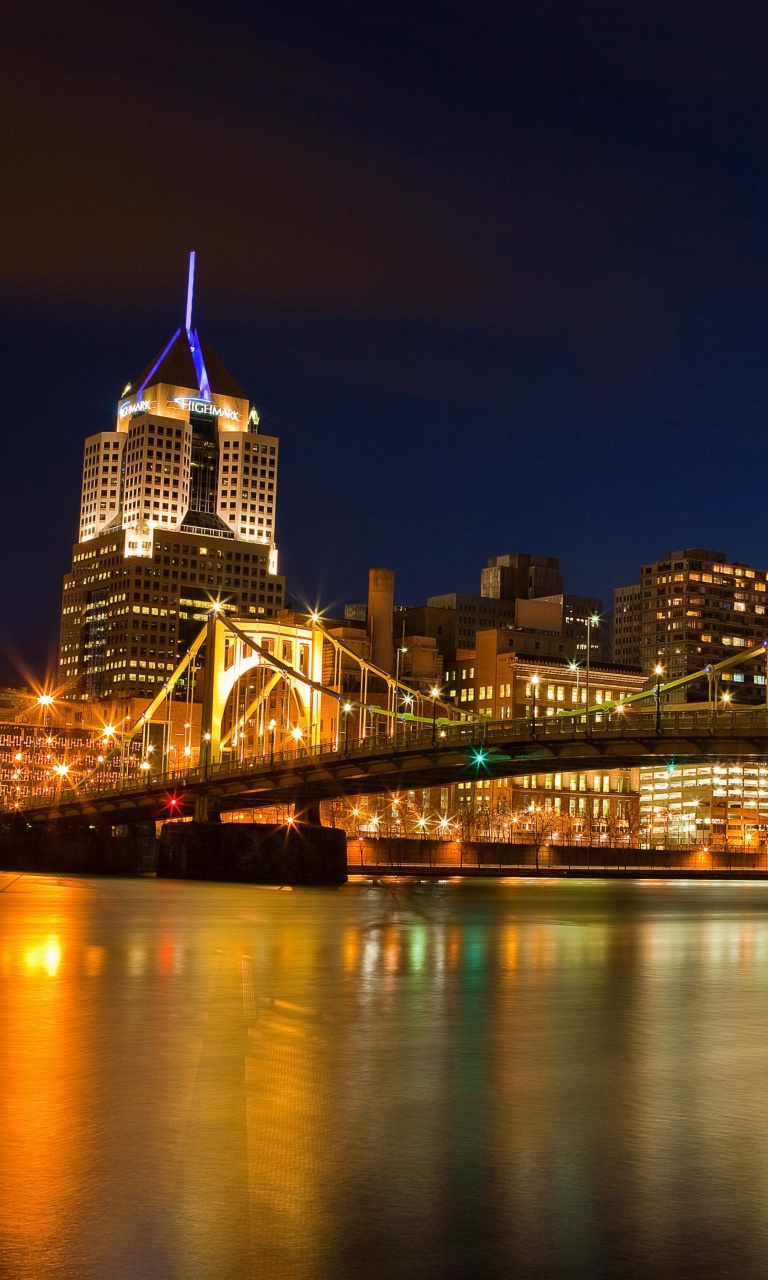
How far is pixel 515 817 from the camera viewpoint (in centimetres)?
15888

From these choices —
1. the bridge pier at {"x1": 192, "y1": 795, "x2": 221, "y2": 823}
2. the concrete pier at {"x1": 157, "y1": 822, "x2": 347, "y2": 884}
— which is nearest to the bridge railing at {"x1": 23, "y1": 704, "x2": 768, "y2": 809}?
the bridge pier at {"x1": 192, "y1": 795, "x2": 221, "y2": 823}

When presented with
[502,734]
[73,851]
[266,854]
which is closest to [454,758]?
[502,734]

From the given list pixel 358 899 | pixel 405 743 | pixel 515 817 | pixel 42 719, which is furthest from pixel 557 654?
pixel 358 899

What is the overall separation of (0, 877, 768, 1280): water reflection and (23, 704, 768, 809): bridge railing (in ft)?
132

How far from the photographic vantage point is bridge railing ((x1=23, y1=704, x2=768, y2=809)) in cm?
6862

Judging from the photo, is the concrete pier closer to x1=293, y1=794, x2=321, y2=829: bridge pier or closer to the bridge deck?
the bridge deck

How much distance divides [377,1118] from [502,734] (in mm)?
63682

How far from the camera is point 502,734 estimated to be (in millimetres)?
76000

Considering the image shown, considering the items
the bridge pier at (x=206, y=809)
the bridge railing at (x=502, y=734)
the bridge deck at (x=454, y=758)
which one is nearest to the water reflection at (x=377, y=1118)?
the bridge railing at (x=502, y=734)

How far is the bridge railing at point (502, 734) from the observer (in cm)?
6862

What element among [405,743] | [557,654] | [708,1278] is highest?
[557,654]

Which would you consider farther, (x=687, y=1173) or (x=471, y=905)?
(x=471, y=905)

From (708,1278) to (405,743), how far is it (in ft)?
230

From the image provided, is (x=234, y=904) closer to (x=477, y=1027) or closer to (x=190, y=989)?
(x=190, y=989)
